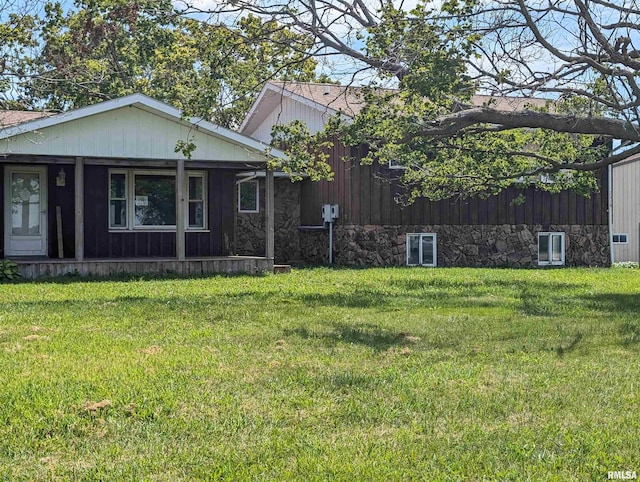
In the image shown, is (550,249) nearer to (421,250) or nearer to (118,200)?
(421,250)

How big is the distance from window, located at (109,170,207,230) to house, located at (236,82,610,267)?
3247 mm

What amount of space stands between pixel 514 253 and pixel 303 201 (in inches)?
248

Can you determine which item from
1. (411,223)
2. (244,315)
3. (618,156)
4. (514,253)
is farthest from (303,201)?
(244,315)

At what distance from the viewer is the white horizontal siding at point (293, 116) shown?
835 inches

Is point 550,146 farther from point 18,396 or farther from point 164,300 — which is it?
point 18,396

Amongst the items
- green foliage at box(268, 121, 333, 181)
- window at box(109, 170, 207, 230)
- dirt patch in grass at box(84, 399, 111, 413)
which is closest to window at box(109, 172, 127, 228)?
window at box(109, 170, 207, 230)

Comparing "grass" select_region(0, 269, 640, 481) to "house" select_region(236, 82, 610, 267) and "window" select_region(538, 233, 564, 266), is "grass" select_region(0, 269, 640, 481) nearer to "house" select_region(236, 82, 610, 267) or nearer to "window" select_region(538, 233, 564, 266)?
"house" select_region(236, 82, 610, 267)

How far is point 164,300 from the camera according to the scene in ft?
37.6

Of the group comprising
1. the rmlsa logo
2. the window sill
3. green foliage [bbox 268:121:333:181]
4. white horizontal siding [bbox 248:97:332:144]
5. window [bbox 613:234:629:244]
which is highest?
white horizontal siding [bbox 248:97:332:144]

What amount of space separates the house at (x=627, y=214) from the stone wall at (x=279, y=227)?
1279 centimetres

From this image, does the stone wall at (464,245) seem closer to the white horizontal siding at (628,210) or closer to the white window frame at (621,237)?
the white window frame at (621,237)

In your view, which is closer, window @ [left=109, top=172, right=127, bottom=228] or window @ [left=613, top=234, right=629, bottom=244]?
window @ [left=109, top=172, right=127, bottom=228]

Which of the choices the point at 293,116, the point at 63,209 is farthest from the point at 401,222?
the point at 63,209

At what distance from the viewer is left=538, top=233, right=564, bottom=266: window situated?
22.8 m
